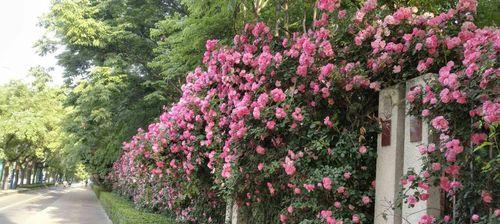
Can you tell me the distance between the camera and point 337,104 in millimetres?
4477

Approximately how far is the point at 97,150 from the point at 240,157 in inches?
655

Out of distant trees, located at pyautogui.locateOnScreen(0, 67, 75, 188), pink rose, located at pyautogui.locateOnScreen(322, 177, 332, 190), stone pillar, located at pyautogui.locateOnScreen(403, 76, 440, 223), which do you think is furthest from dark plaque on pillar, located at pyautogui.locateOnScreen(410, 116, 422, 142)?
distant trees, located at pyautogui.locateOnScreen(0, 67, 75, 188)

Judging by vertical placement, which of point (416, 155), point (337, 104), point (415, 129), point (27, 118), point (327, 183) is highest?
point (27, 118)

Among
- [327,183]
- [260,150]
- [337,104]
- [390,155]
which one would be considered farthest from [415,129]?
[260,150]

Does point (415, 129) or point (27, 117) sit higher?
point (27, 117)

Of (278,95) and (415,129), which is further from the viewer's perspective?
(278,95)

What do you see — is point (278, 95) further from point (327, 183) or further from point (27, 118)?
point (27, 118)

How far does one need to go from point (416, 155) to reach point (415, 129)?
0.19 metres

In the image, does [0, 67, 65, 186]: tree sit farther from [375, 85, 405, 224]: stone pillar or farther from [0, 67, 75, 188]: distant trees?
[375, 85, 405, 224]: stone pillar

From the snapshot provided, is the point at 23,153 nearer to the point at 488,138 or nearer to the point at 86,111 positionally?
the point at 86,111

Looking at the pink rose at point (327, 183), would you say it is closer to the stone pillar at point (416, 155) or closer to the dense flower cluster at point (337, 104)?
the dense flower cluster at point (337, 104)

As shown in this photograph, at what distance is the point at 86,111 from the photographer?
18.4m

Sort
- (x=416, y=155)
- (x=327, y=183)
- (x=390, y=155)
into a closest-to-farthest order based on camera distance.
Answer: (x=416, y=155), (x=390, y=155), (x=327, y=183)

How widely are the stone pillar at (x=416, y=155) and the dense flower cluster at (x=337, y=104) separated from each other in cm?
11
